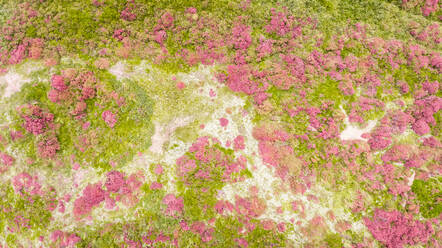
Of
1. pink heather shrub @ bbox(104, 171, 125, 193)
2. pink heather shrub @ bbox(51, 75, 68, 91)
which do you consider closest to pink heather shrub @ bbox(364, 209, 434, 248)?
pink heather shrub @ bbox(104, 171, 125, 193)

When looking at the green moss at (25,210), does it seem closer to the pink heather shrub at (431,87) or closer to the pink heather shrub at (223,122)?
the pink heather shrub at (223,122)

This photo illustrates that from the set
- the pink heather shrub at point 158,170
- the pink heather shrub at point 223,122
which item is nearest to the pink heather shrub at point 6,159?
the pink heather shrub at point 158,170

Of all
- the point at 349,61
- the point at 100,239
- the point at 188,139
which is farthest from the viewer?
the point at 349,61

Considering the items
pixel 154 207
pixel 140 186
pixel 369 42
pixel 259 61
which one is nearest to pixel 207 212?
Answer: pixel 154 207

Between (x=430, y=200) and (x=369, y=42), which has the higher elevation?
(x=369, y=42)

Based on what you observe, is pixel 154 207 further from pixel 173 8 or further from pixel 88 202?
pixel 173 8

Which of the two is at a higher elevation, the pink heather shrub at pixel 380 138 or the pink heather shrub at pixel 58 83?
the pink heather shrub at pixel 58 83

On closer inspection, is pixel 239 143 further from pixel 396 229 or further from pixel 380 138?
pixel 396 229
